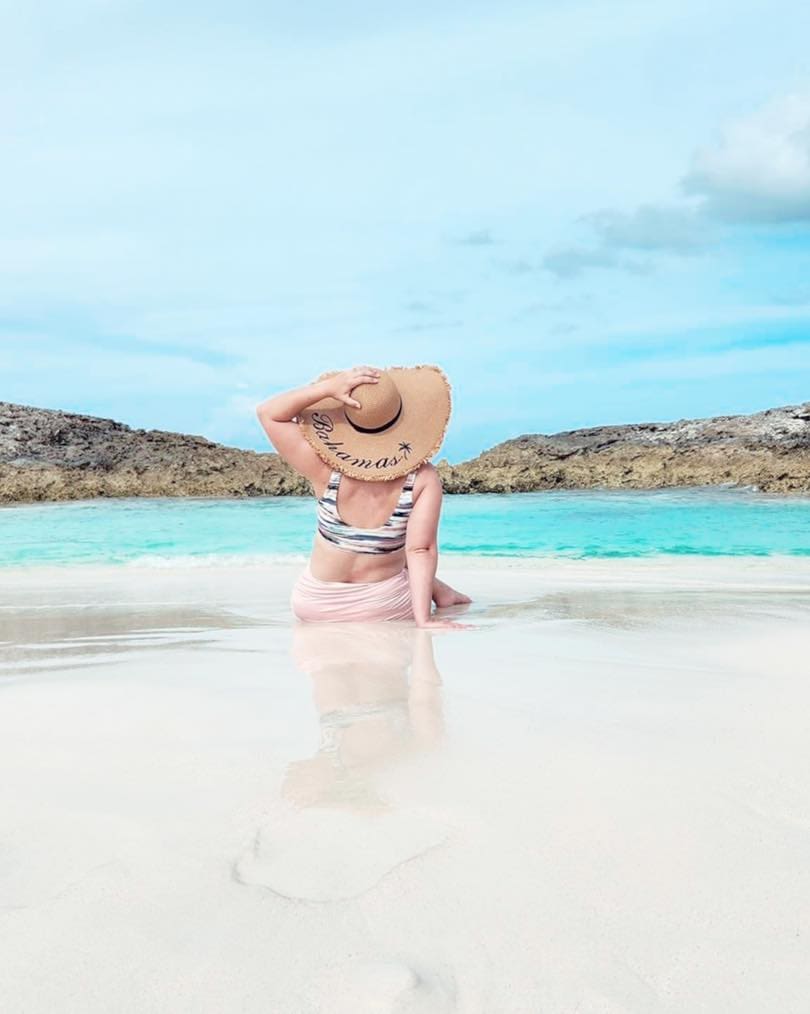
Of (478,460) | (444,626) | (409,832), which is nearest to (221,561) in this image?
(444,626)

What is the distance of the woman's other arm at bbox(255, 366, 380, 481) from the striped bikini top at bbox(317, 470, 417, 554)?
6.2 inches

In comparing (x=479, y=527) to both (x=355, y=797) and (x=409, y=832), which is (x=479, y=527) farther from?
(x=409, y=832)

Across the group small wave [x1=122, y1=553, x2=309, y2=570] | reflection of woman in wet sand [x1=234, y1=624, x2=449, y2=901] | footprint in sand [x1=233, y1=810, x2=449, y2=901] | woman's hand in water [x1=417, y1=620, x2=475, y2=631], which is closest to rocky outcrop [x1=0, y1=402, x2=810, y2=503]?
small wave [x1=122, y1=553, x2=309, y2=570]

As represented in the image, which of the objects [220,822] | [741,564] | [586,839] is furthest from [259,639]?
[741,564]

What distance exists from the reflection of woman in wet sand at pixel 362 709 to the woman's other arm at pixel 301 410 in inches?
37.9

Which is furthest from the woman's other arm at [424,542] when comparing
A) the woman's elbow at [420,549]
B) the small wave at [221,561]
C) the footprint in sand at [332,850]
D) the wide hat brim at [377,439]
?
the small wave at [221,561]

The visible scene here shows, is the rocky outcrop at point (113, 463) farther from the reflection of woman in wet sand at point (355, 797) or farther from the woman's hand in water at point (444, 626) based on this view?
the reflection of woman in wet sand at point (355, 797)

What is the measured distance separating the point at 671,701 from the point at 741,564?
244 inches

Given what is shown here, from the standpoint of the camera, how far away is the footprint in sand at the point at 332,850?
5.33ft

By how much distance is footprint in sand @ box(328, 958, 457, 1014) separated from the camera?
4.26ft

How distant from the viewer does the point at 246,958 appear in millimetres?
1420

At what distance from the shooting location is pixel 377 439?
186 inches

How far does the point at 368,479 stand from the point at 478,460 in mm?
21958

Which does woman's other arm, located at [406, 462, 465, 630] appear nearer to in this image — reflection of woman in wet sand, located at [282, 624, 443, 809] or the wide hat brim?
the wide hat brim
